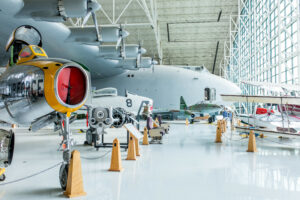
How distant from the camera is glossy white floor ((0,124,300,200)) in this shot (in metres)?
3.42

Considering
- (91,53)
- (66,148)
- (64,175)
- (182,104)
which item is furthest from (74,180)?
(182,104)

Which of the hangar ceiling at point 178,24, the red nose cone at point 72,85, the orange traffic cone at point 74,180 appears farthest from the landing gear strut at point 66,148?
the hangar ceiling at point 178,24

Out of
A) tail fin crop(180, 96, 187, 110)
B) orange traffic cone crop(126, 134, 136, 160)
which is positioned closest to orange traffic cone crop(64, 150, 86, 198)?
orange traffic cone crop(126, 134, 136, 160)

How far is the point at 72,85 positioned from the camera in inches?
124

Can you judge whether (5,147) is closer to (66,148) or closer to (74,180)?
(66,148)

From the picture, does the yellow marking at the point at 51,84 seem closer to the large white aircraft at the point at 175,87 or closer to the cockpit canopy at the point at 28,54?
the cockpit canopy at the point at 28,54

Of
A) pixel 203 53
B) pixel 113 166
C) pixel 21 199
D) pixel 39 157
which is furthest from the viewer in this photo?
pixel 203 53

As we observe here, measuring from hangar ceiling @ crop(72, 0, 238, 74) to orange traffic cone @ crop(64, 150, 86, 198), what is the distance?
17.1 m

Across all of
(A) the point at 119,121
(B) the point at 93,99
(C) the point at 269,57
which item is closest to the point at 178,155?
(A) the point at 119,121

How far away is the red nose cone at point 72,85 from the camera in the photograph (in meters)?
3.03

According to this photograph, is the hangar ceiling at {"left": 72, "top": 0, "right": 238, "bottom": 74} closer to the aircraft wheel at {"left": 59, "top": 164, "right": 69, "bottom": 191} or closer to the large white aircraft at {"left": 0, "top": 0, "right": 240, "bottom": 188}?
the large white aircraft at {"left": 0, "top": 0, "right": 240, "bottom": 188}

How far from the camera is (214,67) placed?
44.6m

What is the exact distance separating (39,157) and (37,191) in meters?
2.93

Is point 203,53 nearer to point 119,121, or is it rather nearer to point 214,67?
point 214,67
